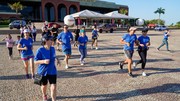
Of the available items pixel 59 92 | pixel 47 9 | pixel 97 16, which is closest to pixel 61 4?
pixel 47 9

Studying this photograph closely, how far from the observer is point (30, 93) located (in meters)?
5.92

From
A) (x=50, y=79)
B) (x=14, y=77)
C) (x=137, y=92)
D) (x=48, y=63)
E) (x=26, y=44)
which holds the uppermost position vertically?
(x=26, y=44)

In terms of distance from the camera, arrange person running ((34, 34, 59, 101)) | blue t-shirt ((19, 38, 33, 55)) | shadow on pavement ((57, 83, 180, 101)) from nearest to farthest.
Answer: person running ((34, 34, 59, 101)) → shadow on pavement ((57, 83, 180, 101)) → blue t-shirt ((19, 38, 33, 55))

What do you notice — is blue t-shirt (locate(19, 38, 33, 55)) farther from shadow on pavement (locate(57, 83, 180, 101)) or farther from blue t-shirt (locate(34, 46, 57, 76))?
blue t-shirt (locate(34, 46, 57, 76))

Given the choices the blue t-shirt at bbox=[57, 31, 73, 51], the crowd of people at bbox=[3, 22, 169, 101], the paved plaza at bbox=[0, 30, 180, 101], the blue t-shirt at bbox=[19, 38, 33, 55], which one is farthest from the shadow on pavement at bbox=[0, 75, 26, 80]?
the blue t-shirt at bbox=[57, 31, 73, 51]

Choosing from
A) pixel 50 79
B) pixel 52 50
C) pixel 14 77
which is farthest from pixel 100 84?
pixel 14 77

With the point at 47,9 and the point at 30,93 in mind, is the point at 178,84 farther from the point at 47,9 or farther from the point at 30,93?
the point at 47,9

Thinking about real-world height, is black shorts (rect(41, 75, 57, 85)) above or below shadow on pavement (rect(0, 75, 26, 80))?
above

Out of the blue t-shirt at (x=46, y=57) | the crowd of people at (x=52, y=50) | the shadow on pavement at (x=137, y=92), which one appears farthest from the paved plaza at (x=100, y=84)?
the blue t-shirt at (x=46, y=57)

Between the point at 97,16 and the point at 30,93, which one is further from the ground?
the point at 97,16

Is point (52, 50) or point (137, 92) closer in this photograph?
point (52, 50)

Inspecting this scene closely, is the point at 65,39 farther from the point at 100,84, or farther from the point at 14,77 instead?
the point at 100,84

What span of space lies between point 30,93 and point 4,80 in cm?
182

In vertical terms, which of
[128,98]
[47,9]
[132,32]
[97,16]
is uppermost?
[47,9]
